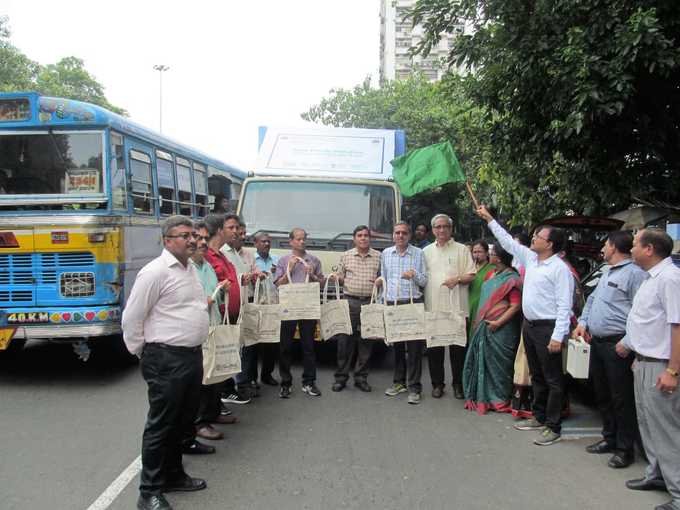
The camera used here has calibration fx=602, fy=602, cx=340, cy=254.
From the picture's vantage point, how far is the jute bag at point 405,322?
20.2 ft

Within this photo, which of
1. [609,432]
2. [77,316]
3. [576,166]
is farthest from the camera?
[576,166]

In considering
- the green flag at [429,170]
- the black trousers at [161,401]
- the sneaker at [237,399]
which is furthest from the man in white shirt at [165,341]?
the green flag at [429,170]

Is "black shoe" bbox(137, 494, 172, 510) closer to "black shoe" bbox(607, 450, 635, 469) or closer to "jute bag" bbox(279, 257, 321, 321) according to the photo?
"jute bag" bbox(279, 257, 321, 321)

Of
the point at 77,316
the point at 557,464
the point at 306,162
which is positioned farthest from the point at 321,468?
the point at 306,162

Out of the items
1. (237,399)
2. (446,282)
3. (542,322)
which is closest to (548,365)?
(542,322)

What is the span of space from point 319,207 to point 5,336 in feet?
13.0

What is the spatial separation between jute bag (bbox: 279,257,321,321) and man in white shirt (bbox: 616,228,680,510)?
3091 millimetres

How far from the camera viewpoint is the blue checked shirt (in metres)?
6.42

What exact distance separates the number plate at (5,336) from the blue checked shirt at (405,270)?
4.12 metres

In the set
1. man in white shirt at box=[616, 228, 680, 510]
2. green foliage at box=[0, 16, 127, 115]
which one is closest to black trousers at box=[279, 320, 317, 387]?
man in white shirt at box=[616, 228, 680, 510]

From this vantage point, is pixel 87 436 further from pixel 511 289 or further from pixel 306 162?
pixel 306 162

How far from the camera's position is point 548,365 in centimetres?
520

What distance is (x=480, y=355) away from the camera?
19.9 feet

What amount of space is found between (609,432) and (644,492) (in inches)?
30.6
